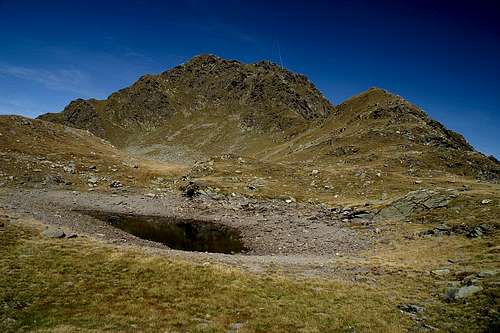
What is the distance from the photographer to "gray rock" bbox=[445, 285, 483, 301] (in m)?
27.1

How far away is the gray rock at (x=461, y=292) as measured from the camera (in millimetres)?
27078

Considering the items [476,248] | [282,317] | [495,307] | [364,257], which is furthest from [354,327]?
[476,248]

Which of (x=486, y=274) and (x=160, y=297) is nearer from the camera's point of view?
(x=160, y=297)

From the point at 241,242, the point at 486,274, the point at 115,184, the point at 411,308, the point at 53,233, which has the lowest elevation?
the point at 411,308

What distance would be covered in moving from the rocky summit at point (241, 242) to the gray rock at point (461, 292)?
0.42 ft

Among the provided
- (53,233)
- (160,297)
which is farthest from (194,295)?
(53,233)

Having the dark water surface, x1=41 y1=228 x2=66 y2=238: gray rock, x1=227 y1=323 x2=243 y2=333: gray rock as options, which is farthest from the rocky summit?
x1=41 y1=228 x2=66 y2=238: gray rock

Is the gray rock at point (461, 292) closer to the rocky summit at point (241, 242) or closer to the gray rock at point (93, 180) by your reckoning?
the rocky summit at point (241, 242)

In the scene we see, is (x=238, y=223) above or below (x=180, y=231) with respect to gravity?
above

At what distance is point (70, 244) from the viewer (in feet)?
115

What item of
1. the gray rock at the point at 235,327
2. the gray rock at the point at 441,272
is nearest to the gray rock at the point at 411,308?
the gray rock at the point at 441,272

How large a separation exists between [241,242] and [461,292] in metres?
27.6

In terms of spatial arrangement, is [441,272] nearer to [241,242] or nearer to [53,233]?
[241,242]

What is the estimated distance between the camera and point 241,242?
50031mm
